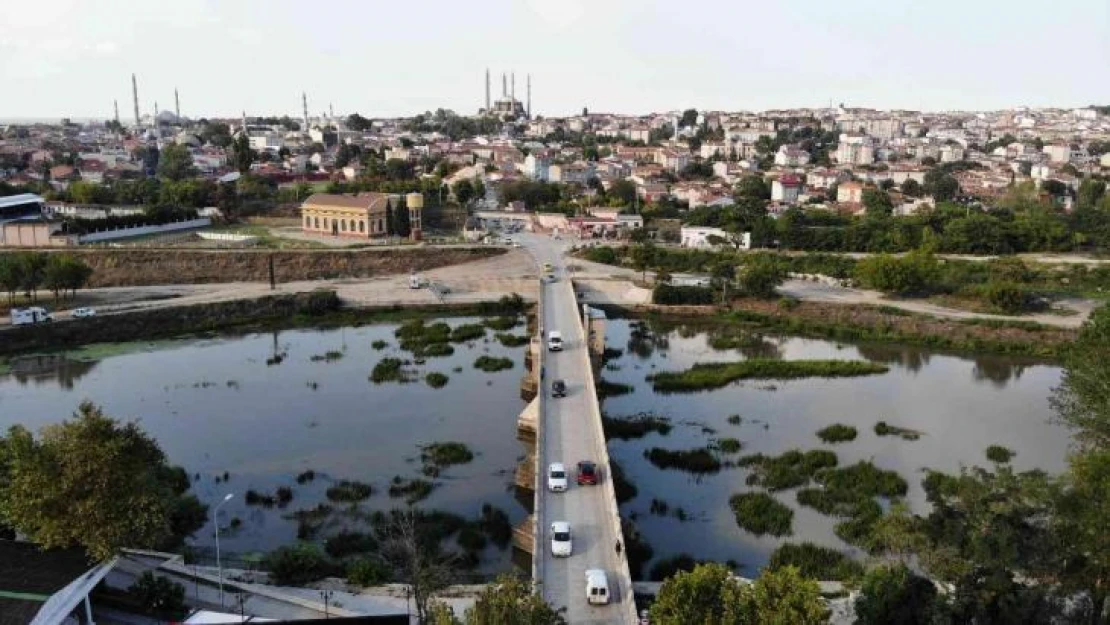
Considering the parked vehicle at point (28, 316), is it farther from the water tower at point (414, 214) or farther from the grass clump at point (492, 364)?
the water tower at point (414, 214)

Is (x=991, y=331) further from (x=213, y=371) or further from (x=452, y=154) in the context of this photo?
(x=452, y=154)

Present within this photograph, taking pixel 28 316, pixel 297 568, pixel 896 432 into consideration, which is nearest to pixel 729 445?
pixel 896 432

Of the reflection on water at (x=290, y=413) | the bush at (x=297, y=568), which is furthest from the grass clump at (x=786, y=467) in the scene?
the bush at (x=297, y=568)

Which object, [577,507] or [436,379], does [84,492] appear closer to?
[577,507]

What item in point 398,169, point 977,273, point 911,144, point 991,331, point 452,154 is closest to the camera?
point 991,331

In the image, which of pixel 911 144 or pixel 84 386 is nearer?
pixel 84 386

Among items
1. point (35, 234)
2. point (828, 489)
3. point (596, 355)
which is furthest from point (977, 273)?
point (35, 234)
